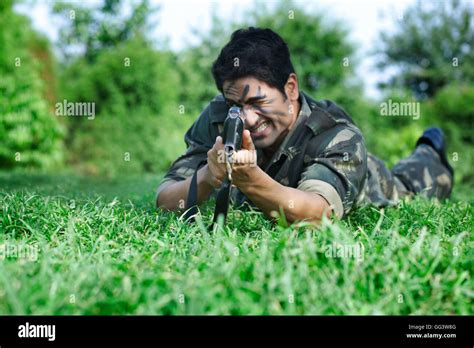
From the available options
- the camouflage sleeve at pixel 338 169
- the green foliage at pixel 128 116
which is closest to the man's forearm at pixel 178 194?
the camouflage sleeve at pixel 338 169

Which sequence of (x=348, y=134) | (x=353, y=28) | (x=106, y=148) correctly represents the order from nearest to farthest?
(x=348, y=134) → (x=106, y=148) → (x=353, y=28)

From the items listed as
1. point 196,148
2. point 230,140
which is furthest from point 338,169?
point 196,148

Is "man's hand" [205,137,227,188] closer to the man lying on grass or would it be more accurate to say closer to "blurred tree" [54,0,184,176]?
the man lying on grass

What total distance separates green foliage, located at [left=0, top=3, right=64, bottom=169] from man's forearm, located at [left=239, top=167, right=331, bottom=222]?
365 inches

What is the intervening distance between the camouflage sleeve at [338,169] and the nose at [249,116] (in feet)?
1.38

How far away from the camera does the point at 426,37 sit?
73.5ft

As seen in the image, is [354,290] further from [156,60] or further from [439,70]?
[439,70]

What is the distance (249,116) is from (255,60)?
357 mm

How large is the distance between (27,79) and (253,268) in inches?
429

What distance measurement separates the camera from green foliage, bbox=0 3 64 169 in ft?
36.9

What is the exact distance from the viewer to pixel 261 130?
136 inches

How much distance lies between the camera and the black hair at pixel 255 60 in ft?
11.0

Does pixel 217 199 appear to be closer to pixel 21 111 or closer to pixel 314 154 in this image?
pixel 314 154
